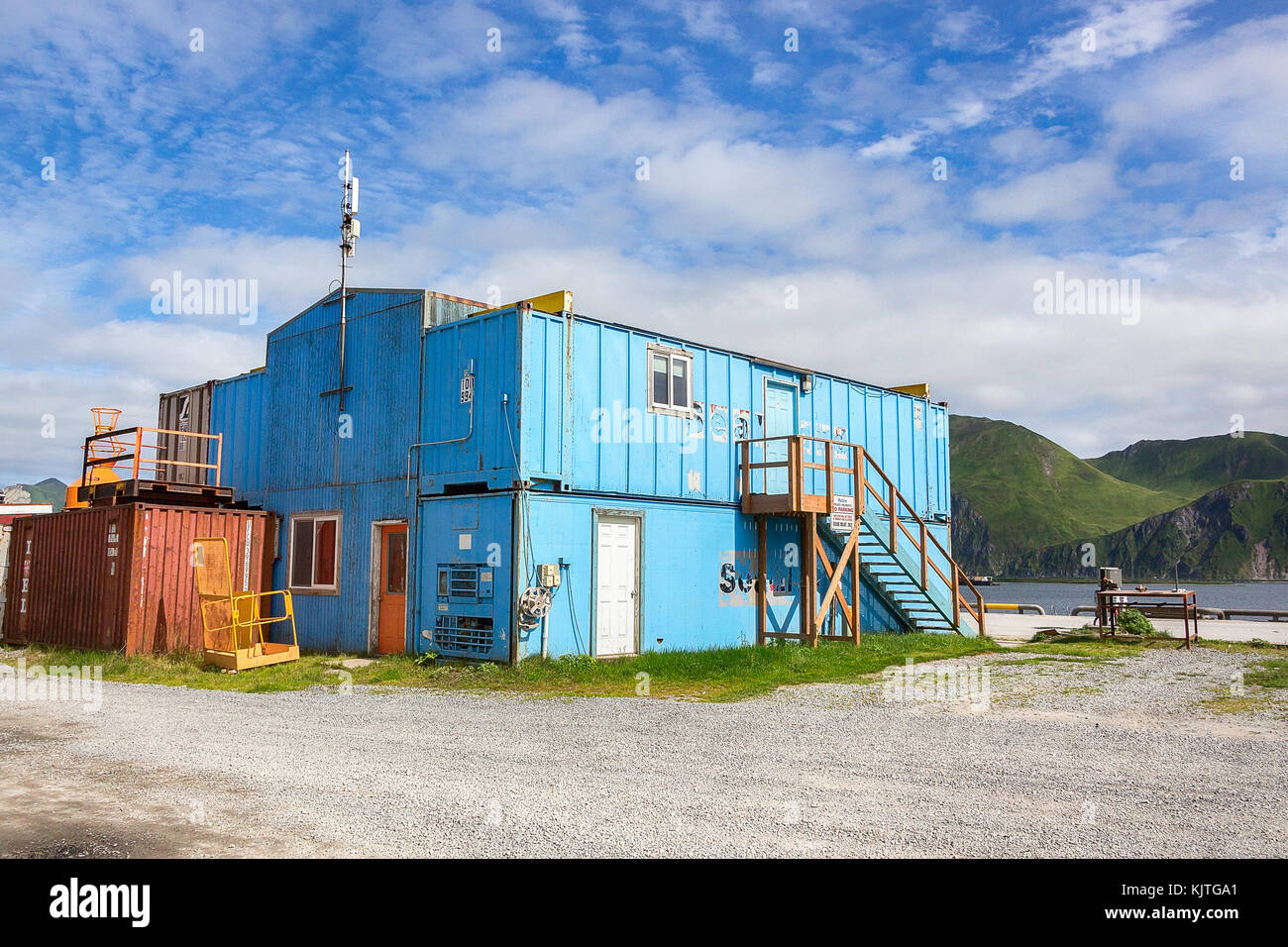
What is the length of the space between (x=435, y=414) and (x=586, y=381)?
112 inches

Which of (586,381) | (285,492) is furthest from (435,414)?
(285,492)

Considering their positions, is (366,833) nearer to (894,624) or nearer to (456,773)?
(456,773)

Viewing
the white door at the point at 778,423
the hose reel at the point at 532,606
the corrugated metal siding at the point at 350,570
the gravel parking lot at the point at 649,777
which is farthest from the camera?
the white door at the point at 778,423

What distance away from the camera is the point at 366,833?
5797 mm

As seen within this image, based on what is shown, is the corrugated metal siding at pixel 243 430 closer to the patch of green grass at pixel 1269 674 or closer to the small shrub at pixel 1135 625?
the small shrub at pixel 1135 625

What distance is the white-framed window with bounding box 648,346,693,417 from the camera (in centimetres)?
1825

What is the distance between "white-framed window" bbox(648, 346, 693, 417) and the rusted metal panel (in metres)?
12.3

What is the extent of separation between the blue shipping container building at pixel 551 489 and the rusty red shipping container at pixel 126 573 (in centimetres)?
104

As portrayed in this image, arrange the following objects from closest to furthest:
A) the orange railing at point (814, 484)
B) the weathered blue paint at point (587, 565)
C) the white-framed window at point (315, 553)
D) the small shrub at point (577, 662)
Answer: the small shrub at point (577, 662)
the weathered blue paint at point (587, 565)
the orange railing at point (814, 484)
the white-framed window at point (315, 553)

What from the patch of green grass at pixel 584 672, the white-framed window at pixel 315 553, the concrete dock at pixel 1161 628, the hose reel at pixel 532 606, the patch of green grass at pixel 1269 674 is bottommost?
the concrete dock at pixel 1161 628

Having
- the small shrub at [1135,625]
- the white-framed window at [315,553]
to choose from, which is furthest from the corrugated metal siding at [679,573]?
the white-framed window at [315,553]

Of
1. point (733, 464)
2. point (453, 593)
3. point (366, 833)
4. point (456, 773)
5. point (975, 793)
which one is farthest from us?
point (733, 464)

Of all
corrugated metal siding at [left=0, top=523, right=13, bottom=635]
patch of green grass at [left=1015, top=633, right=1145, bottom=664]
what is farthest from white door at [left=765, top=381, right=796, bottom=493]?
corrugated metal siding at [left=0, top=523, right=13, bottom=635]

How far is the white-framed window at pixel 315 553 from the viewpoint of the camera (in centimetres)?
1922
